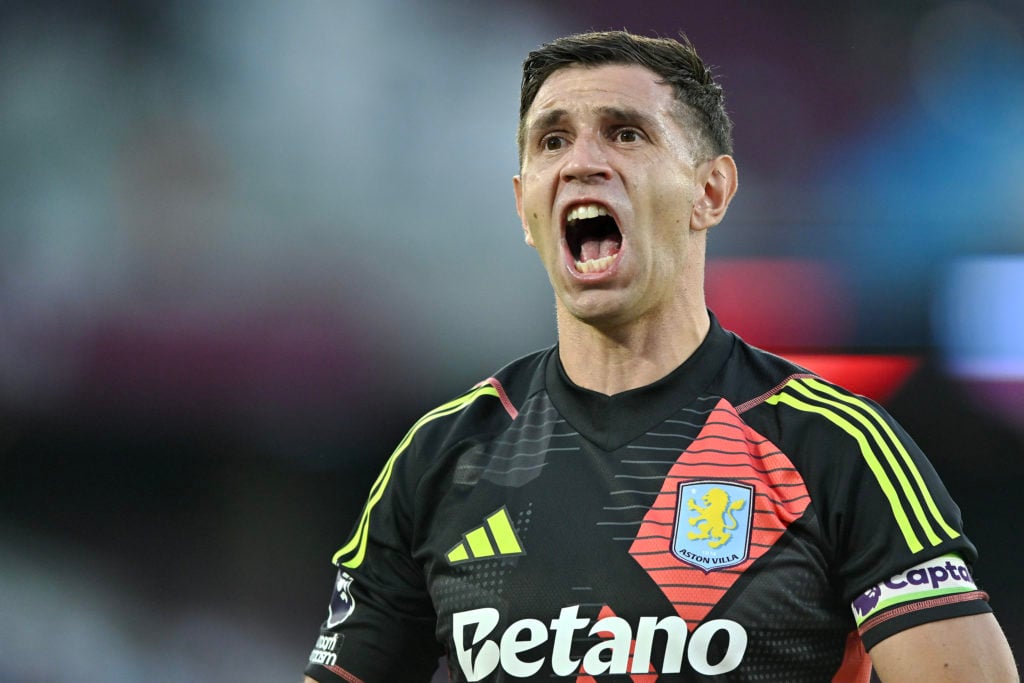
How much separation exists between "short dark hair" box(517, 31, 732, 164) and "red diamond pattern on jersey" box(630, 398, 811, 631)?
0.65 meters

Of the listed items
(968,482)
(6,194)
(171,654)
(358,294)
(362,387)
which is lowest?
(171,654)

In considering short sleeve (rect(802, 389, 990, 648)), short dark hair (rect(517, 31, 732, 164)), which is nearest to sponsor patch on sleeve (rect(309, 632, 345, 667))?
short sleeve (rect(802, 389, 990, 648))

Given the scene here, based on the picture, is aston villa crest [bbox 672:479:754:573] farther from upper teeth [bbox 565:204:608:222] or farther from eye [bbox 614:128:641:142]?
eye [bbox 614:128:641:142]

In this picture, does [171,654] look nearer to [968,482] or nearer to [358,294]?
[358,294]

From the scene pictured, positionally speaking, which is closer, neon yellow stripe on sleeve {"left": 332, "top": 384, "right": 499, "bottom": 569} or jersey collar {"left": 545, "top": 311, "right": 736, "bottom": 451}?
jersey collar {"left": 545, "top": 311, "right": 736, "bottom": 451}

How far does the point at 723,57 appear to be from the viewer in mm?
4715

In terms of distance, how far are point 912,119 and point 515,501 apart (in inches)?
117

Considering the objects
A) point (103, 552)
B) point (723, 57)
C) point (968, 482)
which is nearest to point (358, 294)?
point (103, 552)

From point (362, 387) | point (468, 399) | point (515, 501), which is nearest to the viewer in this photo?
point (515, 501)

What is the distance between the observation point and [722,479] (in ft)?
7.36

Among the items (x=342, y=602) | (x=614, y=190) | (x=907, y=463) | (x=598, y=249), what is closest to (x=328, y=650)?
(x=342, y=602)

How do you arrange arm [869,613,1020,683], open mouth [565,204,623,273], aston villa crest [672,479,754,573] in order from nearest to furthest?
arm [869,613,1020,683] < aston villa crest [672,479,754,573] < open mouth [565,204,623,273]

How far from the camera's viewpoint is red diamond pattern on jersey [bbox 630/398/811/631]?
2148 mm

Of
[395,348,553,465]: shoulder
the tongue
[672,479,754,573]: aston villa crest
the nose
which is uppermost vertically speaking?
the nose
